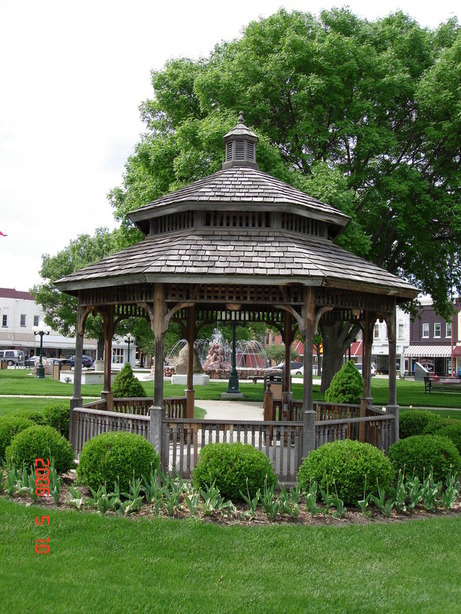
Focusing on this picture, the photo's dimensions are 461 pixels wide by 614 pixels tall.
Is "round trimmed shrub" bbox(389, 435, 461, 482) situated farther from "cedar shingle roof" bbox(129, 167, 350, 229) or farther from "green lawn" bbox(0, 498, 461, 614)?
"cedar shingle roof" bbox(129, 167, 350, 229)

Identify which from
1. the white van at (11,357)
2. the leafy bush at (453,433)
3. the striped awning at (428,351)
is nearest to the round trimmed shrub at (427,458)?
the leafy bush at (453,433)

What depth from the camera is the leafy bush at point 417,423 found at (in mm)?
13234

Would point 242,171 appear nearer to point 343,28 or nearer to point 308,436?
point 308,436

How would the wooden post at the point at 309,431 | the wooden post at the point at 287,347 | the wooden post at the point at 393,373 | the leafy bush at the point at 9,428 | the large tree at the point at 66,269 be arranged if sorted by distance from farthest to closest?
the large tree at the point at 66,269 → the wooden post at the point at 287,347 → the wooden post at the point at 393,373 → the leafy bush at the point at 9,428 → the wooden post at the point at 309,431

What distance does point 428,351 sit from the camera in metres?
66.4

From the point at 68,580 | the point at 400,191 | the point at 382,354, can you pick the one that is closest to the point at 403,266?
the point at 400,191

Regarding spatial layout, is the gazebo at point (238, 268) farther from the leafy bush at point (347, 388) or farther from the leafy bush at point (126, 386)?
the leafy bush at point (347, 388)

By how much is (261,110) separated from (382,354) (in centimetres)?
5695

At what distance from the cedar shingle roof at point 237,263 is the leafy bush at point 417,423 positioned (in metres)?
3.27

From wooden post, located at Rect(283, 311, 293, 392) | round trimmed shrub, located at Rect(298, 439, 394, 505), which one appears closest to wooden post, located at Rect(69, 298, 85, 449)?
round trimmed shrub, located at Rect(298, 439, 394, 505)

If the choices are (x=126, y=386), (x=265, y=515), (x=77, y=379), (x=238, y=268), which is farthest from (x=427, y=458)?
(x=126, y=386)

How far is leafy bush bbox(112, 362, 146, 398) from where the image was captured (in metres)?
16.3

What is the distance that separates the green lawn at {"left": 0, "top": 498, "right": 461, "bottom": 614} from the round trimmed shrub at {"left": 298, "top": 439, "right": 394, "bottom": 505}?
2.45 ft

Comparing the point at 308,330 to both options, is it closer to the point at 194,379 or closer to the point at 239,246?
the point at 239,246
